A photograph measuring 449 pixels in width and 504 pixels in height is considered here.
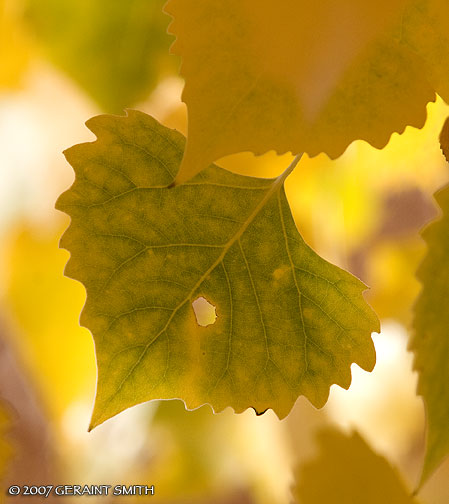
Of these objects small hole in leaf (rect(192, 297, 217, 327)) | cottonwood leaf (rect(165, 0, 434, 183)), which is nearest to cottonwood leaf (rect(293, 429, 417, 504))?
small hole in leaf (rect(192, 297, 217, 327))

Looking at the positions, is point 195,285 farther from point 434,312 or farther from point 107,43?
point 107,43

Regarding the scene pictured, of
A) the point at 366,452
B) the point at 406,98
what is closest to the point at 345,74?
the point at 406,98

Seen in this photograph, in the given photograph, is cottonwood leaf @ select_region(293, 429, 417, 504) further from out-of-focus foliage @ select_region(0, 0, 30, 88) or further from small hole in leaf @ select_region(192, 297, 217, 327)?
out-of-focus foliage @ select_region(0, 0, 30, 88)

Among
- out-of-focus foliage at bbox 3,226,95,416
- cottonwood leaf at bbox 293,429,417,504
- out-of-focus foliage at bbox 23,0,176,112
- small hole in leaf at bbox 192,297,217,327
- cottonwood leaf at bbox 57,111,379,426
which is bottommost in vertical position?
cottonwood leaf at bbox 293,429,417,504

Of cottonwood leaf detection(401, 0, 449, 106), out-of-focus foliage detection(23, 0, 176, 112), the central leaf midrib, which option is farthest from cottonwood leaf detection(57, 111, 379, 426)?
out-of-focus foliage detection(23, 0, 176, 112)

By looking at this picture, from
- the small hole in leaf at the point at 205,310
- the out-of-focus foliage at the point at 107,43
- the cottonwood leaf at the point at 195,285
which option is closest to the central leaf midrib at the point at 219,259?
the cottonwood leaf at the point at 195,285

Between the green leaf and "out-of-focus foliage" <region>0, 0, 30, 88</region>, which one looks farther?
"out-of-focus foliage" <region>0, 0, 30, 88</region>

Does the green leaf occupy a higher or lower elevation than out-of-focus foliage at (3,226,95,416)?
lower

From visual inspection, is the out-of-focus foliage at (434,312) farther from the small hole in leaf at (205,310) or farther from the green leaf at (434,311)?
the small hole in leaf at (205,310)
